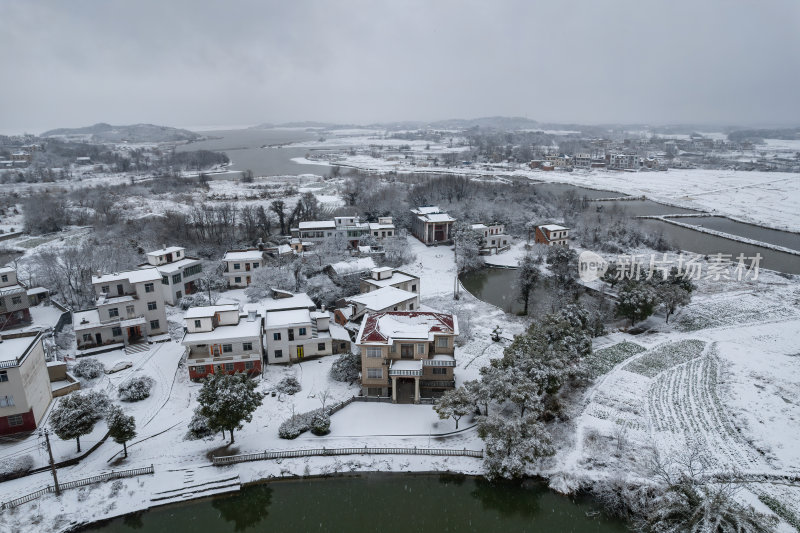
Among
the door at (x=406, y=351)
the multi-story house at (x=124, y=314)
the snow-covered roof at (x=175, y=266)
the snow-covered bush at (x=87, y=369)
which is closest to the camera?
the door at (x=406, y=351)

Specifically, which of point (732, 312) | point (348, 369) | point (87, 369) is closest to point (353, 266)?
point (348, 369)

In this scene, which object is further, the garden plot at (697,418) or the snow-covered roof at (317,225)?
the snow-covered roof at (317,225)

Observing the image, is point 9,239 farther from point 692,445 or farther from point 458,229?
point 692,445

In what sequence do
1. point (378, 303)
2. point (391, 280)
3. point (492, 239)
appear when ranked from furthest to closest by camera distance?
point (492, 239) → point (391, 280) → point (378, 303)

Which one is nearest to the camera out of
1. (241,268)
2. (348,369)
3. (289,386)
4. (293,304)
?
(289,386)

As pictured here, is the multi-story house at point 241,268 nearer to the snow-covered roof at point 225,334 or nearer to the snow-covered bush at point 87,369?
the snow-covered roof at point 225,334

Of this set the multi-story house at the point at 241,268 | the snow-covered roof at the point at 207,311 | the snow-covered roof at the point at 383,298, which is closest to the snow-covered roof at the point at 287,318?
the snow-covered roof at the point at 207,311

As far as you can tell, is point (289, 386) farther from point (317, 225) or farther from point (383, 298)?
point (317, 225)

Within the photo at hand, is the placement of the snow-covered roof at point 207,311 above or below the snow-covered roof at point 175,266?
above
